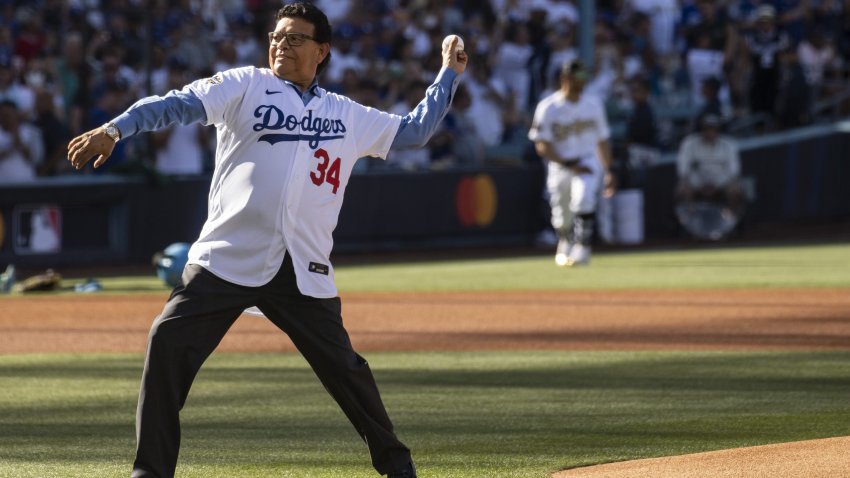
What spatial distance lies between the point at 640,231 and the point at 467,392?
13252mm

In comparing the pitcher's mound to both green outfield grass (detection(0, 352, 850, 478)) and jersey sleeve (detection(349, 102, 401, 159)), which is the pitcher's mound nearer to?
green outfield grass (detection(0, 352, 850, 478))

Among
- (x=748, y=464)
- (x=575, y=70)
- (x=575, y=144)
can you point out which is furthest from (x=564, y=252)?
(x=748, y=464)

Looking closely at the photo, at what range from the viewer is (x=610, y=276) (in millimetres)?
16391

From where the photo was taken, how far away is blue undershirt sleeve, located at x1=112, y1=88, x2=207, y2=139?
5.20 m

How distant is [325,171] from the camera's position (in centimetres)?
567

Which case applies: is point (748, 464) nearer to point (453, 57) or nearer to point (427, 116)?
point (427, 116)

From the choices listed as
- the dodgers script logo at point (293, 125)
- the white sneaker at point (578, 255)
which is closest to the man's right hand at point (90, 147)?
the dodgers script logo at point (293, 125)

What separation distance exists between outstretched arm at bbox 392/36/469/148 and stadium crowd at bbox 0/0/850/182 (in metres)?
12.1

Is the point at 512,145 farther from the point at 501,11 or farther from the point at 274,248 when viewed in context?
the point at 274,248

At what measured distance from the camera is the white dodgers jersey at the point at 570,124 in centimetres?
1694

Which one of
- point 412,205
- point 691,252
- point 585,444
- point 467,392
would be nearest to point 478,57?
point 412,205

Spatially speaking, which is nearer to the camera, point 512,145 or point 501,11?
point 512,145

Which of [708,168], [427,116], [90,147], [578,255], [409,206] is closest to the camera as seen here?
[90,147]

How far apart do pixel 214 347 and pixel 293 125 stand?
892mm
